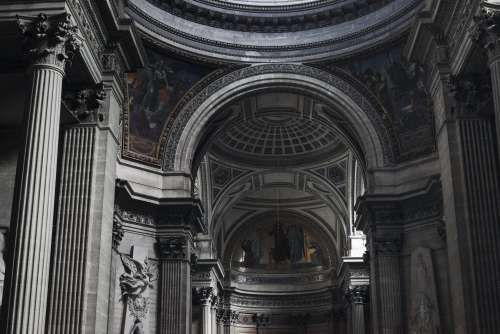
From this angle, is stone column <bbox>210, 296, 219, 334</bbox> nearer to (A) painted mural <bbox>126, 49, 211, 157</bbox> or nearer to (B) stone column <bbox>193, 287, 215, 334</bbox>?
(B) stone column <bbox>193, 287, 215, 334</bbox>

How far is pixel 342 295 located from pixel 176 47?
1756cm

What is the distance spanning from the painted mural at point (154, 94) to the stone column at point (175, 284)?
10.6ft

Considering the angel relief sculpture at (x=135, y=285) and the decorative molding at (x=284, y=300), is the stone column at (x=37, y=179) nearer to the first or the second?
the angel relief sculpture at (x=135, y=285)

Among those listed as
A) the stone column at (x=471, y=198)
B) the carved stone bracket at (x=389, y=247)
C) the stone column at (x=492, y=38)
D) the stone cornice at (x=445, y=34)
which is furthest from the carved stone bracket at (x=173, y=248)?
the stone column at (x=492, y=38)

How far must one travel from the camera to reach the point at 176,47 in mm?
24266

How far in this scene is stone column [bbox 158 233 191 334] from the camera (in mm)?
22266

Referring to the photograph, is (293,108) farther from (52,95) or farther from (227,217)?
(52,95)

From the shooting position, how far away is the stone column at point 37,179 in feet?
30.5

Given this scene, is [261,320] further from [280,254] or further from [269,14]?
[269,14]

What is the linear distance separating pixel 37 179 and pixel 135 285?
499 inches

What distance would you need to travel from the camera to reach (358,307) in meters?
30.6

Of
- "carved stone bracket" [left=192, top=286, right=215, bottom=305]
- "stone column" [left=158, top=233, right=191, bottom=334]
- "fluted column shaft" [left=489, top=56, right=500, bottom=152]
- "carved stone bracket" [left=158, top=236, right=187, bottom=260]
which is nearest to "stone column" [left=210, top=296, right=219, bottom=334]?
"carved stone bracket" [left=192, top=286, right=215, bottom=305]

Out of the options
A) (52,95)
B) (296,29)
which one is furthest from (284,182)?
(52,95)

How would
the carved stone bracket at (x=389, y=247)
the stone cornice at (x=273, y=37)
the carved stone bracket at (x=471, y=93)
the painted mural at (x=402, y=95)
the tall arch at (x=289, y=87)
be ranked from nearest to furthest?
the carved stone bracket at (x=471, y=93) < the carved stone bracket at (x=389, y=247) < the painted mural at (x=402, y=95) < the stone cornice at (x=273, y=37) < the tall arch at (x=289, y=87)
